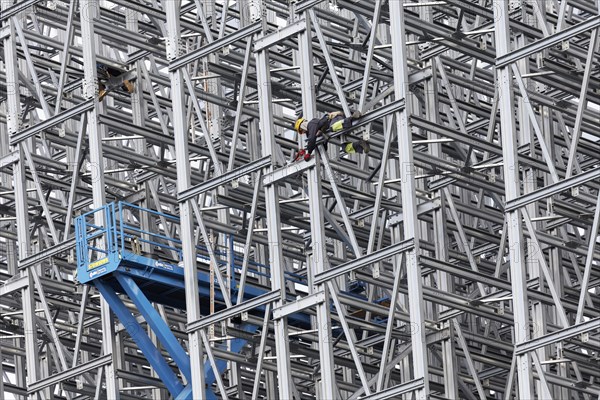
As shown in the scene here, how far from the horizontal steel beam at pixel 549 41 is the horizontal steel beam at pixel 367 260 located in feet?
13.2

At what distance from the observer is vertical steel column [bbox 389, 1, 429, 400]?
43094mm

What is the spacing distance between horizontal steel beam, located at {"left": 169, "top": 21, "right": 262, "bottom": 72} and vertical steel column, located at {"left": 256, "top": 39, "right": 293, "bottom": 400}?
570 millimetres

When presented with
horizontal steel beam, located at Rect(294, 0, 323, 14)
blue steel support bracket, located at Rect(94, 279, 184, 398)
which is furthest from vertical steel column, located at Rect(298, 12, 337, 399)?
blue steel support bracket, located at Rect(94, 279, 184, 398)

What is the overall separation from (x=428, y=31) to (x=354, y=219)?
6237 millimetres

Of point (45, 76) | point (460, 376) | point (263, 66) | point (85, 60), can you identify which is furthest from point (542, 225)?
point (45, 76)

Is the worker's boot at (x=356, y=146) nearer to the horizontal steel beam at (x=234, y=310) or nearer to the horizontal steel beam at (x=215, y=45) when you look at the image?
the horizontal steel beam at (x=234, y=310)

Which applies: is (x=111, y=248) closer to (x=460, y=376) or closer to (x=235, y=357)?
(x=235, y=357)

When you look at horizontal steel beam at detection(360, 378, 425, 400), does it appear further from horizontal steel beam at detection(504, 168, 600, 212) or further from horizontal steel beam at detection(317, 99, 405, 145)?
horizontal steel beam at detection(317, 99, 405, 145)

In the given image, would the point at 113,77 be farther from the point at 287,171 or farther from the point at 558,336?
the point at 558,336

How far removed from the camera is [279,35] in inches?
1839

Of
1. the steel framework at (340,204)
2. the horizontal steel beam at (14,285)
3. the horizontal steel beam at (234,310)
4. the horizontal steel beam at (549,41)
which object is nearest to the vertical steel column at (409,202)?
the steel framework at (340,204)

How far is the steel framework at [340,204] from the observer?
43.9m

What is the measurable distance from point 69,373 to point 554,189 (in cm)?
1264

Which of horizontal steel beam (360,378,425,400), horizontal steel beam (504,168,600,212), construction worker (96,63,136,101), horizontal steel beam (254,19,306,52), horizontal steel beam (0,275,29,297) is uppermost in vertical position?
construction worker (96,63,136,101)
